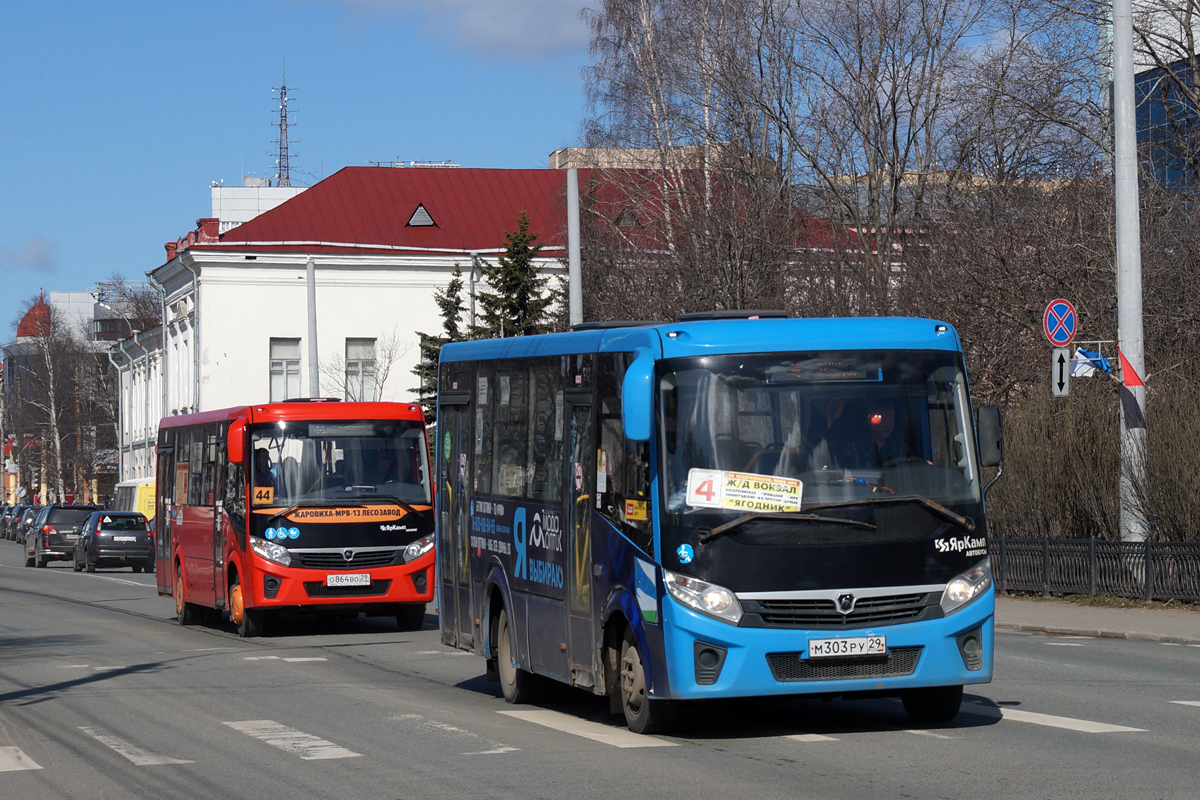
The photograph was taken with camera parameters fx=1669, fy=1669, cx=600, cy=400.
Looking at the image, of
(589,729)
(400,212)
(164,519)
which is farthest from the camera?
(400,212)

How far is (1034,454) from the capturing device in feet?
79.0

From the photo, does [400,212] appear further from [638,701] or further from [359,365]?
Result: [638,701]

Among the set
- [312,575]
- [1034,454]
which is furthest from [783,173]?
[312,575]

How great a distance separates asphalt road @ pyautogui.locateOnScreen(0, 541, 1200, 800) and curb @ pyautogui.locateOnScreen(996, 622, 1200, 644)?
43 cm

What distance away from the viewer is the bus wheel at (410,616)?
68.5 feet

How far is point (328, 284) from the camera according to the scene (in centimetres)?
6606

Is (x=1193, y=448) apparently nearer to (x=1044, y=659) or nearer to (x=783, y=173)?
(x=1044, y=659)

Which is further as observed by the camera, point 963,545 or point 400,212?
point 400,212

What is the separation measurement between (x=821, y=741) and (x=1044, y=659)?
6056mm

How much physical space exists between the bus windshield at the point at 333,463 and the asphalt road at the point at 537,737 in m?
3.53

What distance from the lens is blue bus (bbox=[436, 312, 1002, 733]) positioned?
9836 mm

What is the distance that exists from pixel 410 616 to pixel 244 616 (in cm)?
207

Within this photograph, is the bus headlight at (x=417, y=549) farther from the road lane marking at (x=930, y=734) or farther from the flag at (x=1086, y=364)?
the road lane marking at (x=930, y=734)

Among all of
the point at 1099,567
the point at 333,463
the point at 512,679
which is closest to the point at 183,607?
the point at 333,463
